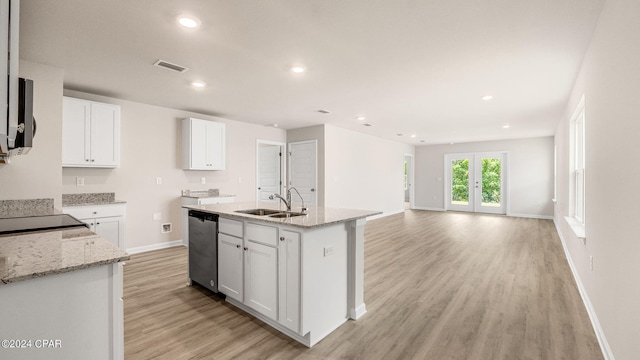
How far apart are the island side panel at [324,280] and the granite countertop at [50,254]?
1.19 m

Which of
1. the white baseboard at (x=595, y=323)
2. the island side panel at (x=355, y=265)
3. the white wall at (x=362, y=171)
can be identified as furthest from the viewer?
the white wall at (x=362, y=171)

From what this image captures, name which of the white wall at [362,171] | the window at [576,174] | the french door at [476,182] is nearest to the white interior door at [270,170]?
the white wall at [362,171]

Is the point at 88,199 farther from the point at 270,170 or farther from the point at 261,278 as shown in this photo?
the point at 270,170

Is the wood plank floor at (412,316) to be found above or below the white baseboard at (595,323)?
below

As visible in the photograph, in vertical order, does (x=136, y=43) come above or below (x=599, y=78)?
above

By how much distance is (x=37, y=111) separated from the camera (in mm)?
3078

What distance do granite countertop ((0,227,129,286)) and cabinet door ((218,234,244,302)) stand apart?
1.16 metres

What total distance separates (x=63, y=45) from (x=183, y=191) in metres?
2.93

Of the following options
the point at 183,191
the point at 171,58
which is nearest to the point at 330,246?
the point at 171,58

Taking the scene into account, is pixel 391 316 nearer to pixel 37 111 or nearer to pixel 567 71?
pixel 567 71

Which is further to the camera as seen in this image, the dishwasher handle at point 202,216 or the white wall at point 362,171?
the white wall at point 362,171

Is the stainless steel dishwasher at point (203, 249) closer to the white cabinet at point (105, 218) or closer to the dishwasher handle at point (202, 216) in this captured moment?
the dishwasher handle at point (202, 216)

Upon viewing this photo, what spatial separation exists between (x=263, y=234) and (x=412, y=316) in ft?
4.95

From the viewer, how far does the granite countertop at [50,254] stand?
1.11 meters
